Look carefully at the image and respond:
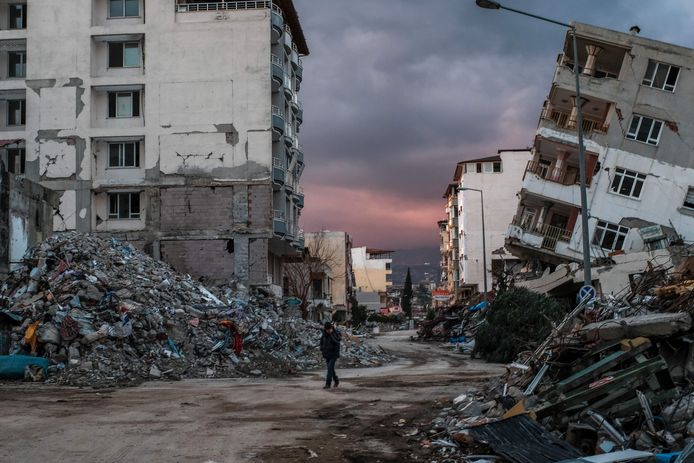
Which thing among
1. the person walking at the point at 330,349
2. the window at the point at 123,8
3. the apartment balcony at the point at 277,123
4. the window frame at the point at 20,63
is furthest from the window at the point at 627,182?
the window frame at the point at 20,63

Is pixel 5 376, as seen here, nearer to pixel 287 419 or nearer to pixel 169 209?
pixel 287 419

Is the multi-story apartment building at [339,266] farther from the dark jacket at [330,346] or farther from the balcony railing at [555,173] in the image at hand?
the dark jacket at [330,346]

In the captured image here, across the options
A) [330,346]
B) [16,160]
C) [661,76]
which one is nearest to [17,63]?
[16,160]

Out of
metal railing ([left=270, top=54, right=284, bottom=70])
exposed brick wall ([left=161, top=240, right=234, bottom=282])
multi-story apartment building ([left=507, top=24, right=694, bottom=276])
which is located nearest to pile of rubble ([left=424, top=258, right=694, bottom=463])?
multi-story apartment building ([left=507, top=24, right=694, bottom=276])

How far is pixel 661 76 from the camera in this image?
37.0 metres

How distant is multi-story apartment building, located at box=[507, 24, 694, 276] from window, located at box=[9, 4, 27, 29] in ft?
109

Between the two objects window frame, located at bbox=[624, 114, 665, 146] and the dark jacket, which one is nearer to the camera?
the dark jacket

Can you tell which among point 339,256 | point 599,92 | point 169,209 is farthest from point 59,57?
point 339,256

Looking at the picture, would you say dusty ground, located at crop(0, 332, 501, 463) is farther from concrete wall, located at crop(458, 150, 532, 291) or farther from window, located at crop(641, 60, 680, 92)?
concrete wall, located at crop(458, 150, 532, 291)

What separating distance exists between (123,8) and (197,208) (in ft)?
45.4

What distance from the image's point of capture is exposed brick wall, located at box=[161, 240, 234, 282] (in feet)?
142

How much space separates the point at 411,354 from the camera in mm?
36219

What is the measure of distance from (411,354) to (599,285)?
976 cm

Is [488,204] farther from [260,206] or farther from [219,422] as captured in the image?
[219,422]
